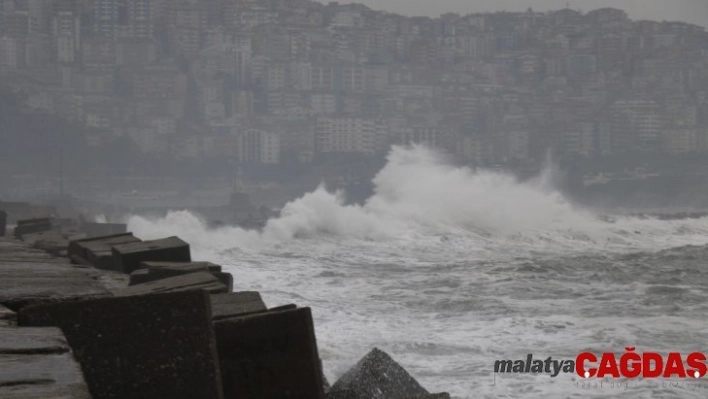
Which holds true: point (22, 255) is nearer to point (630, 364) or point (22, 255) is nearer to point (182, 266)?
point (182, 266)

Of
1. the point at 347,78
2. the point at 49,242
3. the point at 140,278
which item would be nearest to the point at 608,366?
the point at 140,278

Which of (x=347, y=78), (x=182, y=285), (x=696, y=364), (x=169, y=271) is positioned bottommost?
(x=347, y=78)

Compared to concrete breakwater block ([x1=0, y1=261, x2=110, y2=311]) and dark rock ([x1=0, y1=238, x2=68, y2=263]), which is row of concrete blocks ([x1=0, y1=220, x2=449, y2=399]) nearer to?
concrete breakwater block ([x1=0, y1=261, x2=110, y2=311])

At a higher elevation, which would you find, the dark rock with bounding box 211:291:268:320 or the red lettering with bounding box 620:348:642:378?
the dark rock with bounding box 211:291:268:320

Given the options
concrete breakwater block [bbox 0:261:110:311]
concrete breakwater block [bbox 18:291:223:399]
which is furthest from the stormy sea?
concrete breakwater block [bbox 18:291:223:399]

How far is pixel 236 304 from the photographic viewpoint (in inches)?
192

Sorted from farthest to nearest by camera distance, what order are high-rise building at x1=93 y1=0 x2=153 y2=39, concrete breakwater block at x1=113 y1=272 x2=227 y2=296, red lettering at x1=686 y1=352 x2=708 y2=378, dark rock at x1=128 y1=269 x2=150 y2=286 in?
high-rise building at x1=93 y1=0 x2=153 y2=39, red lettering at x1=686 y1=352 x2=708 y2=378, dark rock at x1=128 y1=269 x2=150 y2=286, concrete breakwater block at x1=113 y1=272 x2=227 y2=296

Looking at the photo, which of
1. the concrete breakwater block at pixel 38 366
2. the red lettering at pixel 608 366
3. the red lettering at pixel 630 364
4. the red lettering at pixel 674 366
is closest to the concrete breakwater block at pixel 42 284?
the concrete breakwater block at pixel 38 366

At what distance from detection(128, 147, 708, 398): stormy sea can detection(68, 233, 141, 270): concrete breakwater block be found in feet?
4.85

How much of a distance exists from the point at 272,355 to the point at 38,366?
107 centimetres

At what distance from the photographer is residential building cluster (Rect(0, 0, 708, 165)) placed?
358 feet

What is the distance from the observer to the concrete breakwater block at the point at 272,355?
12.6ft

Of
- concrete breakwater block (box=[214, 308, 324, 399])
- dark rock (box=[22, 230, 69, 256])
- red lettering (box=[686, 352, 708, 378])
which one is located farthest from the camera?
dark rock (box=[22, 230, 69, 256])

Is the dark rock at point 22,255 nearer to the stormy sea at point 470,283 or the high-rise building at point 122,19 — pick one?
the stormy sea at point 470,283
